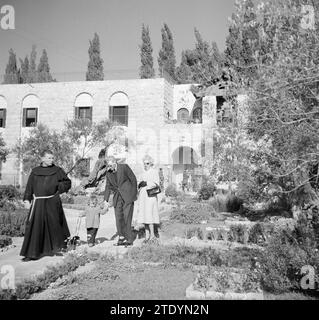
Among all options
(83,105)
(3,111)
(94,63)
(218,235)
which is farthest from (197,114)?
(218,235)

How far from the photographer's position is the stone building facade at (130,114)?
26525mm

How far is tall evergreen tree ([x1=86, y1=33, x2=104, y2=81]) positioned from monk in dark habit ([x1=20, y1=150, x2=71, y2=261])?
86.8 feet

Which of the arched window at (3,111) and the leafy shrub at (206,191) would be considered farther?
the arched window at (3,111)

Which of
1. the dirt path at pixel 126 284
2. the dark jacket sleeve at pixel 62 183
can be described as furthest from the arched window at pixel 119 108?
the dirt path at pixel 126 284

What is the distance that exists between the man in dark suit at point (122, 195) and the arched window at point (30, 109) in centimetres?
2363

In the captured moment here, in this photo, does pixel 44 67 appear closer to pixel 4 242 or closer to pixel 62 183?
pixel 4 242

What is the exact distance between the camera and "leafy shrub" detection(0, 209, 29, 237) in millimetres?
8984

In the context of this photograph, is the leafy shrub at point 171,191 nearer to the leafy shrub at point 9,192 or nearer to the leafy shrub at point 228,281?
the leafy shrub at point 9,192

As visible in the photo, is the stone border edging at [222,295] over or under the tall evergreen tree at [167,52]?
under

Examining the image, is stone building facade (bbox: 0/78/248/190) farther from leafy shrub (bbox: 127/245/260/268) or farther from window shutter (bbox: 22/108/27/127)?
leafy shrub (bbox: 127/245/260/268)

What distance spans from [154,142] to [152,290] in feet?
73.7

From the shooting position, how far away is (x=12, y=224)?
9.29m

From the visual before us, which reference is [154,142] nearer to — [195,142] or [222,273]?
[195,142]

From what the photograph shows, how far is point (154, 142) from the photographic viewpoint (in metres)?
27.0
